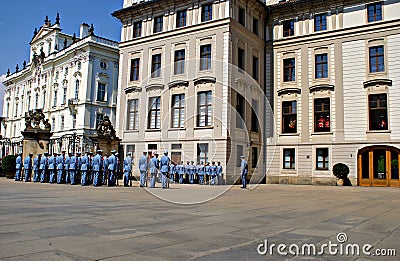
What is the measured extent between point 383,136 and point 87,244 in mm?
28436

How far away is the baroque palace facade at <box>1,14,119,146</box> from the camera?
49500mm

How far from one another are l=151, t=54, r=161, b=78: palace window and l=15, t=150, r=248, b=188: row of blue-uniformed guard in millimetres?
11093

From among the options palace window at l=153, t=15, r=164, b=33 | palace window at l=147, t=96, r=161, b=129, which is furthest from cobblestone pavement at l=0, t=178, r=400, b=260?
palace window at l=153, t=15, r=164, b=33

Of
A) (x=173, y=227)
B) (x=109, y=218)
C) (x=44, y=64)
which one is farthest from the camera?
(x=44, y=64)

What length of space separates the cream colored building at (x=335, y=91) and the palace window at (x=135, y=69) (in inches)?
506

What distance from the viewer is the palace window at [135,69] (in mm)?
37062

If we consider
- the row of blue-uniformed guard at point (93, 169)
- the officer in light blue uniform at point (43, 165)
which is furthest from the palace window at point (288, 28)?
the officer in light blue uniform at point (43, 165)

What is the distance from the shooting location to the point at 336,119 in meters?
31.8

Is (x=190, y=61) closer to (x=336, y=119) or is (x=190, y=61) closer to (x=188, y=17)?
(x=188, y=17)

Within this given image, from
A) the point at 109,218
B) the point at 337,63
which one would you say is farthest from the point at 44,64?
the point at 109,218

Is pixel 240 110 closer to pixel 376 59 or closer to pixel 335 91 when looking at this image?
pixel 335 91

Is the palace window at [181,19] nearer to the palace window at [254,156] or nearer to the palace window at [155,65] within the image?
the palace window at [155,65]

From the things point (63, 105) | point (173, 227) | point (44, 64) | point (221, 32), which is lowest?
point (173, 227)

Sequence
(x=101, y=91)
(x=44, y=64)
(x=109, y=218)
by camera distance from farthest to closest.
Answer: (x=44, y=64) → (x=101, y=91) → (x=109, y=218)
